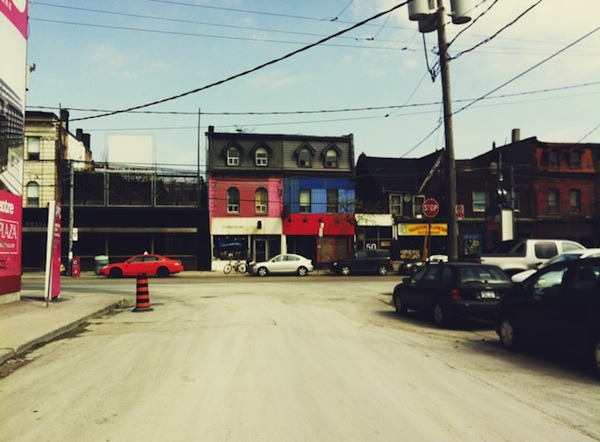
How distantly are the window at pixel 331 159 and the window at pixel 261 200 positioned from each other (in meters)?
5.63

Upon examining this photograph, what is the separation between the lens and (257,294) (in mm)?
20734

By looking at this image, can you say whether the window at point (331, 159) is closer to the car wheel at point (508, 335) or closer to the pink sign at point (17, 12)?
the pink sign at point (17, 12)

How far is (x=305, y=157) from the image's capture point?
42.8m

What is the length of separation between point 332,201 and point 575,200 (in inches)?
839

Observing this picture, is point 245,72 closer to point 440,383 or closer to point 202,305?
point 202,305

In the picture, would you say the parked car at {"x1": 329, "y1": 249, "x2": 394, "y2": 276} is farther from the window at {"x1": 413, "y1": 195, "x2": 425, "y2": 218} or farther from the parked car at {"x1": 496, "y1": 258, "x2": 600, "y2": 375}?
the parked car at {"x1": 496, "y1": 258, "x2": 600, "y2": 375}

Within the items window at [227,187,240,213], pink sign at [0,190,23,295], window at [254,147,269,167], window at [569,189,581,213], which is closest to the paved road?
pink sign at [0,190,23,295]

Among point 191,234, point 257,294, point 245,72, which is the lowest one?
point 257,294

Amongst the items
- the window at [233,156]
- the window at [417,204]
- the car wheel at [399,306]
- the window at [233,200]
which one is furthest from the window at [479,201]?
the car wheel at [399,306]

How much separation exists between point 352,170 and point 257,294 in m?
24.1

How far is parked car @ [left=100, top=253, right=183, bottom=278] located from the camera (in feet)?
108

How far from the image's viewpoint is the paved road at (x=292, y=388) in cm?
496

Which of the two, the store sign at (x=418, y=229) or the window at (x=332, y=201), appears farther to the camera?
the store sign at (x=418, y=229)

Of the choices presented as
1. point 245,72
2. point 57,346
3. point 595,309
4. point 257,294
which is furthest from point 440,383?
point 257,294
